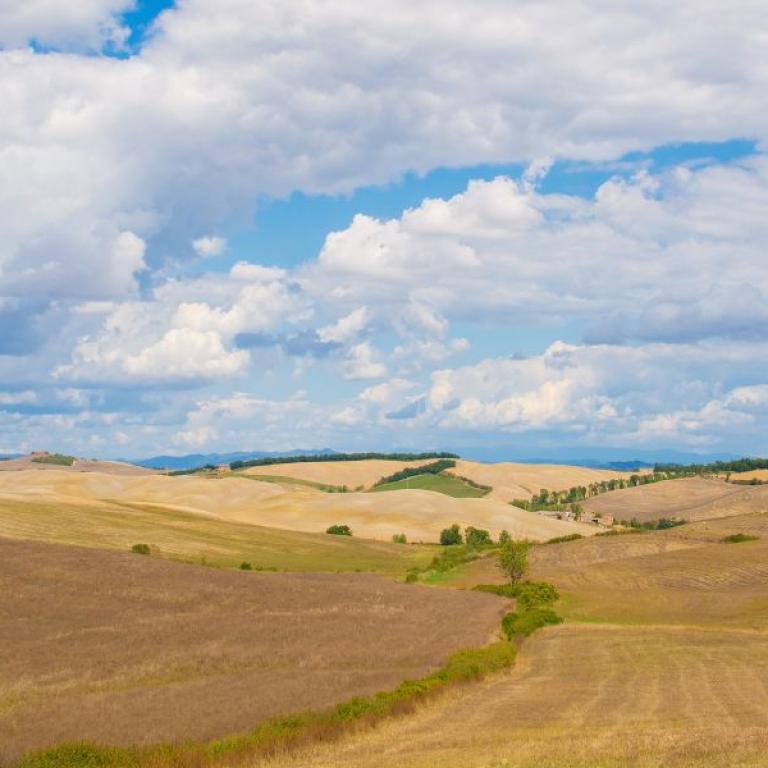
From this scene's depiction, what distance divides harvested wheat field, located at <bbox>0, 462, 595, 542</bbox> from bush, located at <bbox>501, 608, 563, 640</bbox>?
84.8 meters

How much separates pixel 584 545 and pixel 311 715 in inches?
4056

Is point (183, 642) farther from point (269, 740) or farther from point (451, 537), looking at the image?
point (451, 537)

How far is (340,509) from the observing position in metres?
179

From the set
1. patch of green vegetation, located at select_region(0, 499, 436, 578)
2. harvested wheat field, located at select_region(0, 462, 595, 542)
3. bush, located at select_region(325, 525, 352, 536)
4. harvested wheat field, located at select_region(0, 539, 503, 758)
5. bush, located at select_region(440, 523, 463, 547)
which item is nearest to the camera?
harvested wheat field, located at select_region(0, 539, 503, 758)

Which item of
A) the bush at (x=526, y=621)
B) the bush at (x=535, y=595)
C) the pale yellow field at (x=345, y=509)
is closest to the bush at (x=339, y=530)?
the pale yellow field at (x=345, y=509)

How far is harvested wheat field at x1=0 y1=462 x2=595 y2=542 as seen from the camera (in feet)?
538

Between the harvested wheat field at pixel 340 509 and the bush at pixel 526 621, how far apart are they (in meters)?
84.8

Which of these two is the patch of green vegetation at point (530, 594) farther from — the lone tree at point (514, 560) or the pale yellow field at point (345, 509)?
the pale yellow field at point (345, 509)

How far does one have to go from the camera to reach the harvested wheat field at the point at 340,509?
16388 cm

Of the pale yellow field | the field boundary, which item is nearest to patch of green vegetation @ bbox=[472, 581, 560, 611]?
the field boundary

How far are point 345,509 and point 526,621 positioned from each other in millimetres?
112321

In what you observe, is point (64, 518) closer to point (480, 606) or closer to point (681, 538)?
point (480, 606)

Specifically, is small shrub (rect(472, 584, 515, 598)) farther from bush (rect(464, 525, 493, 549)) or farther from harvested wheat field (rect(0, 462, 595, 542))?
harvested wheat field (rect(0, 462, 595, 542))

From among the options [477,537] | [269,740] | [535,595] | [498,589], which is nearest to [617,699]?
[269,740]
